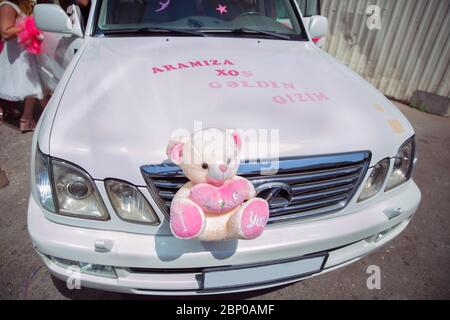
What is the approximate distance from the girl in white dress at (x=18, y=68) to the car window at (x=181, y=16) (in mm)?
1588

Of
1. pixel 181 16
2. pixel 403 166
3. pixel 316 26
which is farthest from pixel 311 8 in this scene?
pixel 403 166

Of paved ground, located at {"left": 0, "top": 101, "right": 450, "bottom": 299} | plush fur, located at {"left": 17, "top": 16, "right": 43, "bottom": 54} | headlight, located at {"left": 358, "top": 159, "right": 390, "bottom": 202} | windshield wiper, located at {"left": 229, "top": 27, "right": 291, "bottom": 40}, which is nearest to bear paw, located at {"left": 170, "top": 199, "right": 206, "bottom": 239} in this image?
headlight, located at {"left": 358, "top": 159, "right": 390, "bottom": 202}

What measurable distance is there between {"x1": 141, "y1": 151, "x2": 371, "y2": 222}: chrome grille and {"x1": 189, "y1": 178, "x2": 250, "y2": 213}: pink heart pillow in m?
0.11

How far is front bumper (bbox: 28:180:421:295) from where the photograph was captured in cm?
122

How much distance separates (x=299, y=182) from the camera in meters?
1.29

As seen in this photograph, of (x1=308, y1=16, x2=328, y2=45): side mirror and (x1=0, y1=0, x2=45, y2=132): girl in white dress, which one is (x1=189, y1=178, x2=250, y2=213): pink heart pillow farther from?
(x1=0, y1=0, x2=45, y2=132): girl in white dress

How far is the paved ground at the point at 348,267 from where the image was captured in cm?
181

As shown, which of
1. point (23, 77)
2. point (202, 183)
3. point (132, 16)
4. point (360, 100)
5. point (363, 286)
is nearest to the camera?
point (202, 183)

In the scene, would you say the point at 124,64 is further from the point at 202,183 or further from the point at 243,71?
the point at 202,183

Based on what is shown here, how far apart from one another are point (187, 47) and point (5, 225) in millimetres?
1796

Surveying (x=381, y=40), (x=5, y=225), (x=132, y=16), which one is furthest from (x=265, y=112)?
(x=381, y=40)

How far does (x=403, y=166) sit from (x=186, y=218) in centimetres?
123

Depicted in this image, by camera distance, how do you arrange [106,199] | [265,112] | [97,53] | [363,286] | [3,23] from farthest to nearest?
[3,23]
[363,286]
[97,53]
[265,112]
[106,199]

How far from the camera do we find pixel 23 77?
331cm
